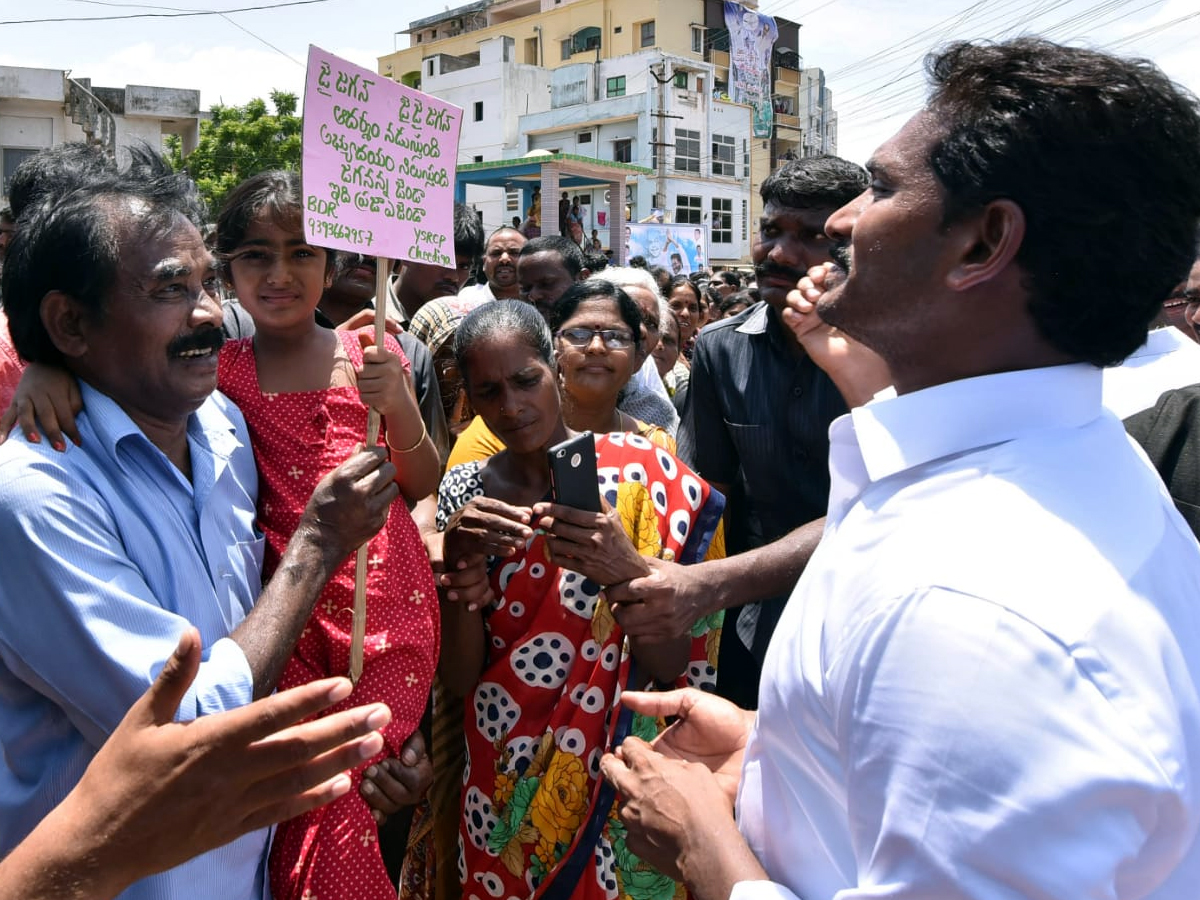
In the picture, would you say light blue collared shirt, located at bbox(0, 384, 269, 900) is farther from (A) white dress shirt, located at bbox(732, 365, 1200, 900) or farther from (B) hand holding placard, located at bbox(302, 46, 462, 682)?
(A) white dress shirt, located at bbox(732, 365, 1200, 900)

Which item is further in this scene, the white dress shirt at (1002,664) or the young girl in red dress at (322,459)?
the young girl in red dress at (322,459)

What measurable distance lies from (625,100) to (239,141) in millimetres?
18070

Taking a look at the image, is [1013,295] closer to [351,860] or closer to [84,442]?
[84,442]

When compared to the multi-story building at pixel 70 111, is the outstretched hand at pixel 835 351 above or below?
below

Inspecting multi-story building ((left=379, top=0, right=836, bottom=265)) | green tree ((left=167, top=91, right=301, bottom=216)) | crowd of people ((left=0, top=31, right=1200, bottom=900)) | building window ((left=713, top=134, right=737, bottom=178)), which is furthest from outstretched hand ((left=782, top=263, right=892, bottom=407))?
building window ((left=713, top=134, right=737, bottom=178))

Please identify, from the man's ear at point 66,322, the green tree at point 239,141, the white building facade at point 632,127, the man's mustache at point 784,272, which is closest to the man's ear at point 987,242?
the man's ear at point 66,322

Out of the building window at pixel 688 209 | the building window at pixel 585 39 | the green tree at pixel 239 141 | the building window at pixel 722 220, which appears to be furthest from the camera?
the building window at pixel 585 39

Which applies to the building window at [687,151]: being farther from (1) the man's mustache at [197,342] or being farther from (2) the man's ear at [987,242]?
(2) the man's ear at [987,242]

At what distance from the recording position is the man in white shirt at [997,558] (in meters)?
0.88

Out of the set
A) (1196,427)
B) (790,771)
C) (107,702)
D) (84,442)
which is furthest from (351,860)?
(1196,427)

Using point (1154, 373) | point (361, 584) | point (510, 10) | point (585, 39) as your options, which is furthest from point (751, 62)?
point (361, 584)

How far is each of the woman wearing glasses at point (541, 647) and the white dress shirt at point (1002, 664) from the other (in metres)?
1.02

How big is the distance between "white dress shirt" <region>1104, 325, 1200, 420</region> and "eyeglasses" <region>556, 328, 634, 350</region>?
1446 millimetres

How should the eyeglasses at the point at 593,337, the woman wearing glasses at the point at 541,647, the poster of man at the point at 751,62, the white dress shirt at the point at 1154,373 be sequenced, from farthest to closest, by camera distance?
1. the poster of man at the point at 751,62
2. the eyeglasses at the point at 593,337
3. the woman wearing glasses at the point at 541,647
4. the white dress shirt at the point at 1154,373
